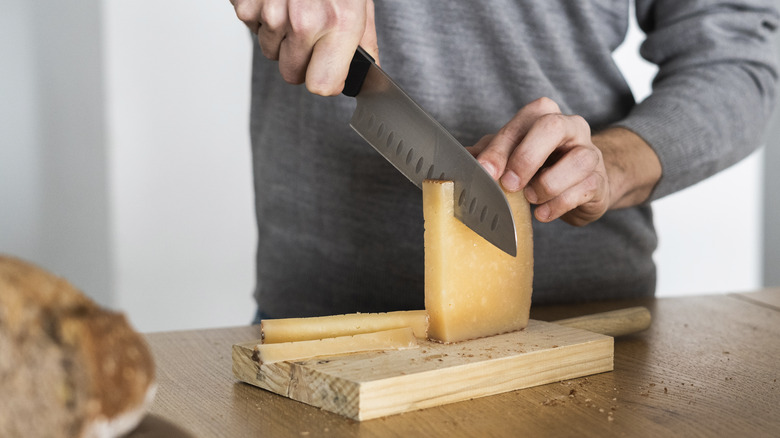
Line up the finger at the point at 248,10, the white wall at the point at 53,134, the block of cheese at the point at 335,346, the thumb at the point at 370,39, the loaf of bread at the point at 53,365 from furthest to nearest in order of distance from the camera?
1. the white wall at the point at 53,134
2. the thumb at the point at 370,39
3. the finger at the point at 248,10
4. the block of cheese at the point at 335,346
5. the loaf of bread at the point at 53,365

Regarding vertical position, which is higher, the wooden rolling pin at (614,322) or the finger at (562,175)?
the finger at (562,175)

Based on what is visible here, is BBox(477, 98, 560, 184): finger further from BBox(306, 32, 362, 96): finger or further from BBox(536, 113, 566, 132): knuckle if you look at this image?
BBox(306, 32, 362, 96): finger

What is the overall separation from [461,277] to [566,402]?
0.23 meters

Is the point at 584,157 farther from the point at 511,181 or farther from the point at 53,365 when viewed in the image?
the point at 53,365

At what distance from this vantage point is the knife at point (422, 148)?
1.04m

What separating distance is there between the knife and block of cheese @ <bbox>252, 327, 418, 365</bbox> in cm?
18

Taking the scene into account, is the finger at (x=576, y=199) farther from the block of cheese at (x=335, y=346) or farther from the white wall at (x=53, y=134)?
the white wall at (x=53, y=134)

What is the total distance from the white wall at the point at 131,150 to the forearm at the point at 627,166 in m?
1.87

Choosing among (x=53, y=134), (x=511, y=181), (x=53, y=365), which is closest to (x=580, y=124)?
(x=511, y=181)

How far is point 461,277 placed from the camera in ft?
3.51

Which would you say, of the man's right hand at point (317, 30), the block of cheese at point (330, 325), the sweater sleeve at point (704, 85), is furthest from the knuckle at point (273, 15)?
the sweater sleeve at point (704, 85)

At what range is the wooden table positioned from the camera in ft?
2.74

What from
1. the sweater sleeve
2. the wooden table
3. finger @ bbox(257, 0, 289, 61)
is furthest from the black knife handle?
the sweater sleeve

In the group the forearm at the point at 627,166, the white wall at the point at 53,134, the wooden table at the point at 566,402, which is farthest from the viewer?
the white wall at the point at 53,134
